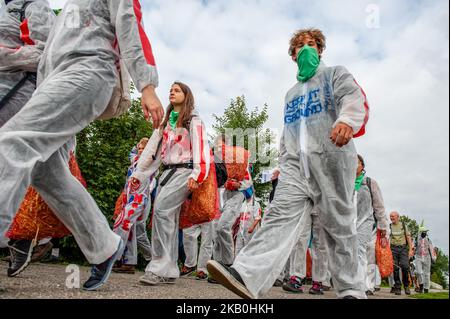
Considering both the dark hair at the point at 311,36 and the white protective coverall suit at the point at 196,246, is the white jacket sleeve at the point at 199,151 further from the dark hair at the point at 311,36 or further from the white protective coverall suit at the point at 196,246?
the white protective coverall suit at the point at 196,246

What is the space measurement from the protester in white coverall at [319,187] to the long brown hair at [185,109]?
152 centimetres

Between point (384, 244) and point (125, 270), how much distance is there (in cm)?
438

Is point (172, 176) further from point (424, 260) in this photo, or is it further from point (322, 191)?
point (424, 260)

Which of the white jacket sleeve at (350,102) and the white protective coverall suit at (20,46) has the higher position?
the white protective coverall suit at (20,46)

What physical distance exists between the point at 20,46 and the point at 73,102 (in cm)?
131

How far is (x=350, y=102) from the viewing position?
9.83 feet

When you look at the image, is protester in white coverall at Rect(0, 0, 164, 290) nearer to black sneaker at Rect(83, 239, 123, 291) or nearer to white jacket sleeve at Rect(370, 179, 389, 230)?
black sneaker at Rect(83, 239, 123, 291)

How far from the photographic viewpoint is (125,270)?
6.09 m

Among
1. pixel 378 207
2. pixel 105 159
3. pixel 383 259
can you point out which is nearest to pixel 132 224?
pixel 378 207

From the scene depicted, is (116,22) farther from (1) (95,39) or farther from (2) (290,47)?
(2) (290,47)

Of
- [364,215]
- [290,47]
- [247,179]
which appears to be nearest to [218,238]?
[247,179]

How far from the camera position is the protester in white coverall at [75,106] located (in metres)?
2.22

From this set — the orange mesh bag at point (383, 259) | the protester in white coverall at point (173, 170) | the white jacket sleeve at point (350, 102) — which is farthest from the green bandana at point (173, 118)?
the orange mesh bag at point (383, 259)

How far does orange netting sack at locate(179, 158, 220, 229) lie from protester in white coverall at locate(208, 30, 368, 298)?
1.31m
